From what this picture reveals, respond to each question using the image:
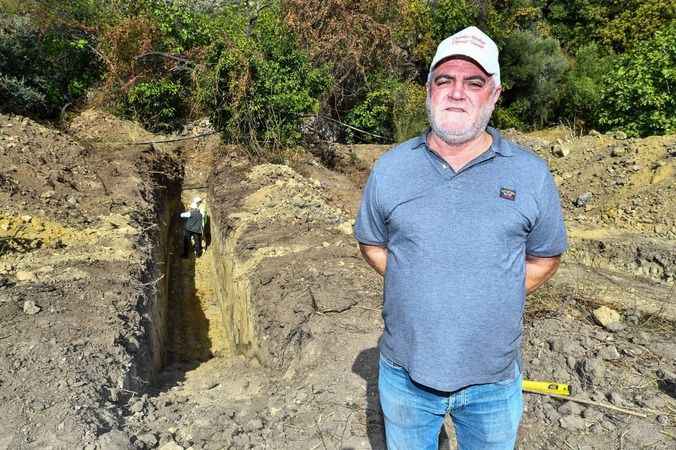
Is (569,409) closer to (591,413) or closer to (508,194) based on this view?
(591,413)

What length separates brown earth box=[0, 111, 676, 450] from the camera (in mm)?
3945

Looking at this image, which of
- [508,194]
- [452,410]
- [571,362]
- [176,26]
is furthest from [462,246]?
[176,26]

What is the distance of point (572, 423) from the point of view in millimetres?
3789

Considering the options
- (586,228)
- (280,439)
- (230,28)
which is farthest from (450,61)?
(230,28)

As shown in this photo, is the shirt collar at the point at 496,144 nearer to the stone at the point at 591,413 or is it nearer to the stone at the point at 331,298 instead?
the stone at the point at 591,413

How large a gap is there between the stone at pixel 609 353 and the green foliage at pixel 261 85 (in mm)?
8050

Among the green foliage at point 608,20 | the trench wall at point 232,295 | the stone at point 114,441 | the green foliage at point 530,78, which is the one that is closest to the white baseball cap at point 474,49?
the stone at point 114,441

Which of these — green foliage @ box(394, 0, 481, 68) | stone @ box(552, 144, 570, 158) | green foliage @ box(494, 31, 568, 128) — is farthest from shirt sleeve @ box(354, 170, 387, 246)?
green foliage @ box(494, 31, 568, 128)

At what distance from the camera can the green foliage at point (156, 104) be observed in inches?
496

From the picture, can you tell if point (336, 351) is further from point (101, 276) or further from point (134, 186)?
point (134, 186)

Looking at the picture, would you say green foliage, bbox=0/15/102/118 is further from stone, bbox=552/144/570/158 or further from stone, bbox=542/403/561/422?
stone, bbox=542/403/561/422

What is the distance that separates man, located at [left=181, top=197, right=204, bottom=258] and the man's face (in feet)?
A: 29.4

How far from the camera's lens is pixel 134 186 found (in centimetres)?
944

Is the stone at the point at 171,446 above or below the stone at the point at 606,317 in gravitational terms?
below
